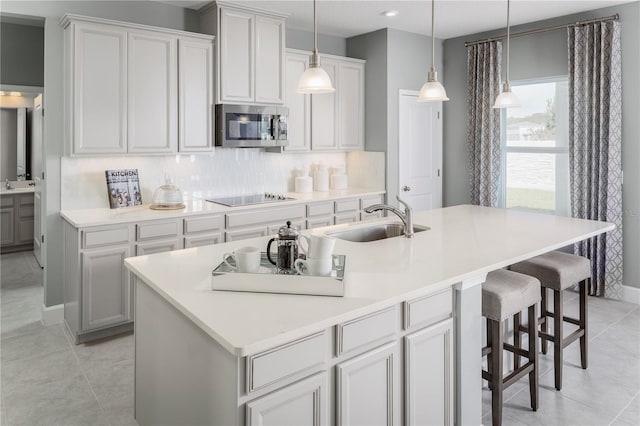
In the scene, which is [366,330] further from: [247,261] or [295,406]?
[247,261]

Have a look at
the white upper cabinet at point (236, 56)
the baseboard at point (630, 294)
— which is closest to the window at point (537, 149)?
the baseboard at point (630, 294)

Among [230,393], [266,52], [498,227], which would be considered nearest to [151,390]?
[230,393]

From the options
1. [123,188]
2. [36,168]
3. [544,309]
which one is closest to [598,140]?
[544,309]

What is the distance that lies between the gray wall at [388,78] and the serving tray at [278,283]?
3.68 meters

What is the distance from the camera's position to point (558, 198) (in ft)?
16.5

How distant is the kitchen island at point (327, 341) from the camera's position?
1.56 meters

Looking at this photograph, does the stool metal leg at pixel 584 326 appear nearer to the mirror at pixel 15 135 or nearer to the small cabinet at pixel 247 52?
the small cabinet at pixel 247 52

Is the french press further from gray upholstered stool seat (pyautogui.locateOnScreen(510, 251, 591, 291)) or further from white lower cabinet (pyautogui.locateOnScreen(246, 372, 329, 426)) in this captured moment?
gray upholstered stool seat (pyautogui.locateOnScreen(510, 251, 591, 291))

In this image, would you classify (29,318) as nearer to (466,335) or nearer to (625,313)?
(466,335)

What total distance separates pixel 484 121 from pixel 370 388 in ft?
13.7

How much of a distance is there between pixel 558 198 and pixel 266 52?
10.9 feet

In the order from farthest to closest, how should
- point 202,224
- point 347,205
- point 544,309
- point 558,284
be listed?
1. point 347,205
2. point 202,224
3. point 544,309
4. point 558,284

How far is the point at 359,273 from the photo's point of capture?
84.1 inches

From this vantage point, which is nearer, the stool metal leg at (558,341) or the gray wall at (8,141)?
the stool metal leg at (558,341)
